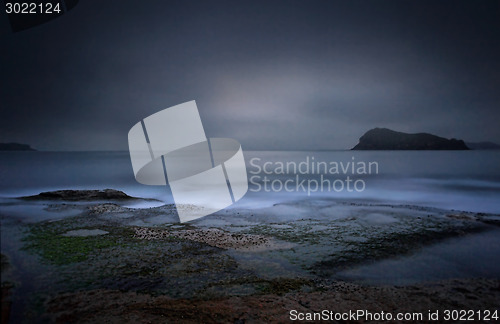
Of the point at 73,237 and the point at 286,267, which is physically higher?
the point at 73,237

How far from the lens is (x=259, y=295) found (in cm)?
734

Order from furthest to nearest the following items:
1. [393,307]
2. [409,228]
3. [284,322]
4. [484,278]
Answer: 1. [409,228]
2. [484,278]
3. [393,307]
4. [284,322]

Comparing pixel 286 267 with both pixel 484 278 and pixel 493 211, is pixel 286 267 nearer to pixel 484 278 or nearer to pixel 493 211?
pixel 484 278

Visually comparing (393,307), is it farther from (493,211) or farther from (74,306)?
(493,211)

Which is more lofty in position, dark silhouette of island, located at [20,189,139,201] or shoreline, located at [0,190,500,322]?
dark silhouette of island, located at [20,189,139,201]

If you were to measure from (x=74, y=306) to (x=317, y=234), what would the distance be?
10.5 metres

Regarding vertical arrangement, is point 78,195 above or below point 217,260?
above

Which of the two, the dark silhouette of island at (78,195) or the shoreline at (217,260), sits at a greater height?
the dark silhouette of island at (78,195)

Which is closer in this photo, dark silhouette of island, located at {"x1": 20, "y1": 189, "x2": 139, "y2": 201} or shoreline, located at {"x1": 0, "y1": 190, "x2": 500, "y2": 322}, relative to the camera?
shoreline, located at {"x1": 0, "y1": 190, "x2": 500, "y2": 322}

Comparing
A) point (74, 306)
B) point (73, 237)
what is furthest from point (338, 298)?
point (73, 237)

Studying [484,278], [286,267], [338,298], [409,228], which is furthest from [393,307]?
[409,228]

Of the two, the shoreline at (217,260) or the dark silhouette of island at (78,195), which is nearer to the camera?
the shoreline at (217,260)

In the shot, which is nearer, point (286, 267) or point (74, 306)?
point (74, 306)

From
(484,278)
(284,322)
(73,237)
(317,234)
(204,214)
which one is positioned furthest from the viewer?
(204,214)
